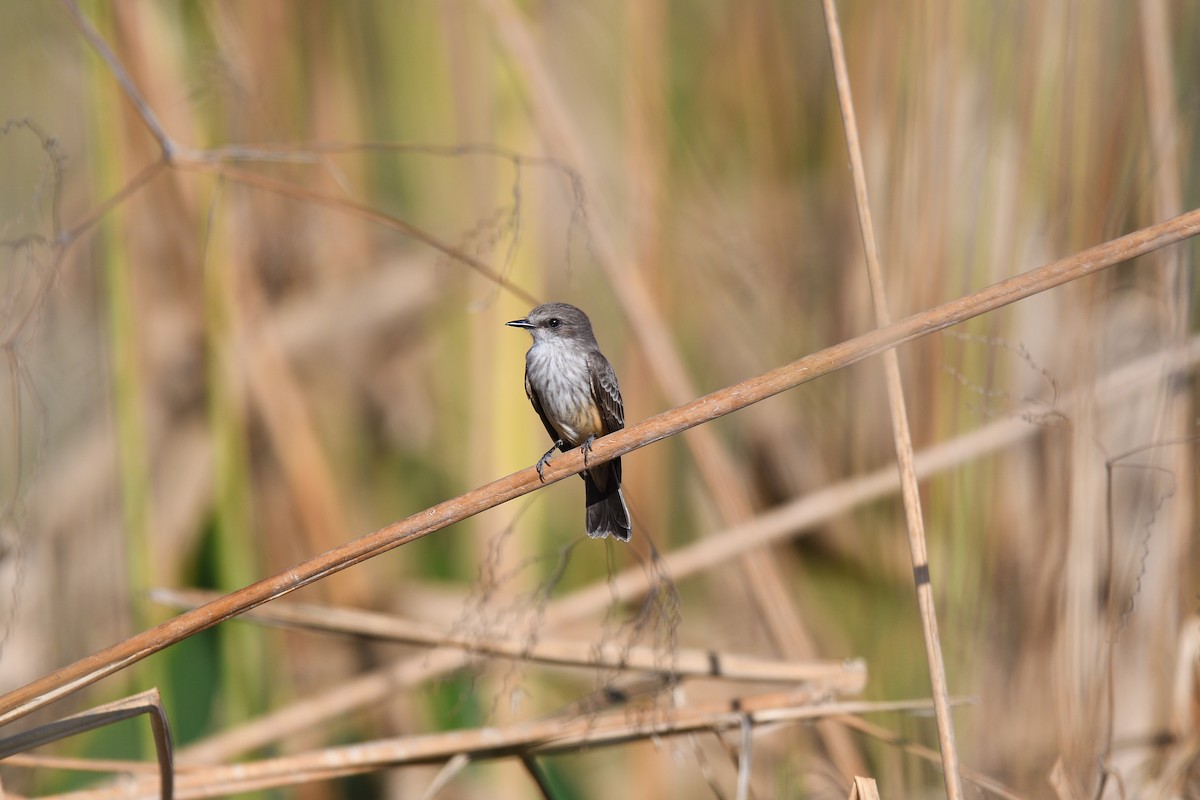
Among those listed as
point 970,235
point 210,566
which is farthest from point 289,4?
point 970,235

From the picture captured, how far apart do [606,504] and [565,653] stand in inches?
17.4

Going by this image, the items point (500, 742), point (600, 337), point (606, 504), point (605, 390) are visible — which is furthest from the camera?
point (600, 337)

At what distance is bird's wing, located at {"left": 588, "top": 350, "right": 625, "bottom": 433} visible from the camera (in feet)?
9.27

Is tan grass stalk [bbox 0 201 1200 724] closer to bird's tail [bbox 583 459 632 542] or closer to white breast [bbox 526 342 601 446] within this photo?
bird's tail [bbox 583 459 632 542]

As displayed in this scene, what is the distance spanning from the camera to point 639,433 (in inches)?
65.4

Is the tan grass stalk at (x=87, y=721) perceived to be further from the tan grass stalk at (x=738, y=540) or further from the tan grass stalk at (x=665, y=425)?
the tan grass stalk at (x=738, y=540)

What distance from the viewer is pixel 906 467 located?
1.70 metres

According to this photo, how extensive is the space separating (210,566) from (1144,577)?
2.36m

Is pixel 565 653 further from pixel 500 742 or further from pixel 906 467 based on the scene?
pixel 906 467

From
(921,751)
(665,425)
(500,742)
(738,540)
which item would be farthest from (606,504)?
(665,425)

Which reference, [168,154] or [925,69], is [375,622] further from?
[925,69]

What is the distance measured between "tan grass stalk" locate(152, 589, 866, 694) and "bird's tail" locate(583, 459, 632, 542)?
29 centimetres

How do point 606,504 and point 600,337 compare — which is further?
point 600,337

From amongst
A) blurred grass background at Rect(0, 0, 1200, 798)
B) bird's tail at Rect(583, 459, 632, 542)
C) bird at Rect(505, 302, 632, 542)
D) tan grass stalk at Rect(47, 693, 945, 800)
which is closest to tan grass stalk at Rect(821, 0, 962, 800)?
blurred grass background at Rect(0, 0, 1200, 798)
